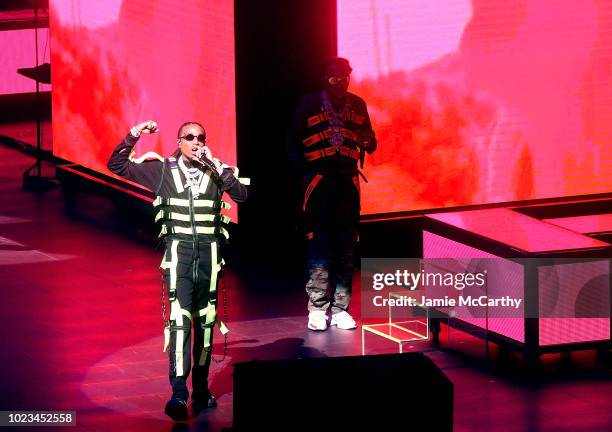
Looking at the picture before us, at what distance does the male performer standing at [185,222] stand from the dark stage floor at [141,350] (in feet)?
1.54

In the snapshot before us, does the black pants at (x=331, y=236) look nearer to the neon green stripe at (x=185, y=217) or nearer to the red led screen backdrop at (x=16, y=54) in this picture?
the neon green stripe at (x=185, y=217)

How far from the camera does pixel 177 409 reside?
26.5 ft

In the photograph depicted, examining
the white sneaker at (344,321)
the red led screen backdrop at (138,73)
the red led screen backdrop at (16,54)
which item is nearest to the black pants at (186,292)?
the white sneaker at (344,321)

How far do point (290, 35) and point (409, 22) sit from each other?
109 centimetres

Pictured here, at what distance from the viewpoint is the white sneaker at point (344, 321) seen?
33.9 feet

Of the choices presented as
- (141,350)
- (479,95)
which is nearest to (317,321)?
(141,350)

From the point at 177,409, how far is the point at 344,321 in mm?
2528

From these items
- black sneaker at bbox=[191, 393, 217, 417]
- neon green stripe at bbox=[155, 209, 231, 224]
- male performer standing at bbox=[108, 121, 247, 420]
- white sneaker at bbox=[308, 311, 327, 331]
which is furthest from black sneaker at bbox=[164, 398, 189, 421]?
white sneaker at bbox=[308, 311, 327, 331]

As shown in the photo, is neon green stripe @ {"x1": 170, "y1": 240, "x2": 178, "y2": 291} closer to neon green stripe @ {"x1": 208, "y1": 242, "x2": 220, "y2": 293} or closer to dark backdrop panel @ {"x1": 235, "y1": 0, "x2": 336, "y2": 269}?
neon green stripe @ {"x1": 208, "y1": 242, "x2": 220, "y2": 293}

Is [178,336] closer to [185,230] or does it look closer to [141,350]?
[185,230]

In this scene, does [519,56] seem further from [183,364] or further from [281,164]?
[183,364]

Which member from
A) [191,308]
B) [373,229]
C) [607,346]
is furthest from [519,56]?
[191,308]

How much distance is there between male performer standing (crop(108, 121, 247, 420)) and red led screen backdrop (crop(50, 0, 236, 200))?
4.26 metres

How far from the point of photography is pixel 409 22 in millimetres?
12234
